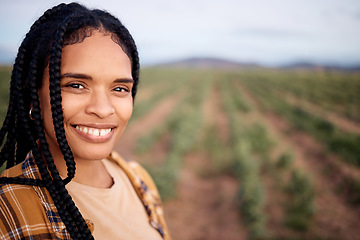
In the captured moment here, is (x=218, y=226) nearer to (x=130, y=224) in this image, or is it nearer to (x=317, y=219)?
(x=317, y=219)

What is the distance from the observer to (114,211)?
125 centimetres

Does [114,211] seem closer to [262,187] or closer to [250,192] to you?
[250,192]

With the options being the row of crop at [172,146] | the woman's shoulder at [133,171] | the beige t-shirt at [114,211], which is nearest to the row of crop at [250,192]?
the row of crop at [172,146]

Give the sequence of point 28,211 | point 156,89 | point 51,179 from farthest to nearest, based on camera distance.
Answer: point 156,89 → point 51,179 → point 28,211

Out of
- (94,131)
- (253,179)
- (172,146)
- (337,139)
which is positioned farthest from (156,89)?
(94,131)

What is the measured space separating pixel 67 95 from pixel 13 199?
1.49 feet


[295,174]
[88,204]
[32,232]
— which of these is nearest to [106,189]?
[88,204]

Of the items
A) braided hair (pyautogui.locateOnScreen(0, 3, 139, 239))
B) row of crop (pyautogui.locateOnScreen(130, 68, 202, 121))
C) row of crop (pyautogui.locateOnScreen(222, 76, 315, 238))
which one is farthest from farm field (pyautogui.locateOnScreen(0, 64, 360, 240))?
braided hair (pyautogui.locateOnScreen(0, 3, 139, 239))

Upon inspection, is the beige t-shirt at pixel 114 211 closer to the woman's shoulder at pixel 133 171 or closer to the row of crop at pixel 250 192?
the woman's shoulder at pixel 133 171

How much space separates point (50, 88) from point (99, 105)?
7.9 inches

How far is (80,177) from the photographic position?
4.16ft

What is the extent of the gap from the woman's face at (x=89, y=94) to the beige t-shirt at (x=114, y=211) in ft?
0.73

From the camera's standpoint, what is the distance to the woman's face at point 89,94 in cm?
103

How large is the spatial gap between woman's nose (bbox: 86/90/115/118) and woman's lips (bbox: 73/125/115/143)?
77 millimetres
